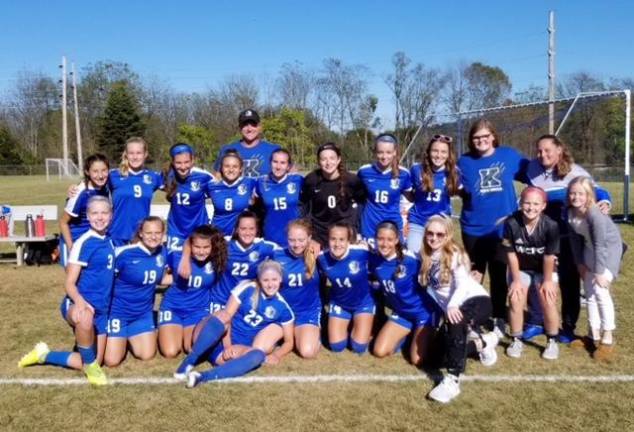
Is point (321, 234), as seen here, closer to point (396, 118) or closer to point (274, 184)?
point (274, 184)

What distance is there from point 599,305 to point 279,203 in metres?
2.97

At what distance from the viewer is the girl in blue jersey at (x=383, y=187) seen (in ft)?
17.4

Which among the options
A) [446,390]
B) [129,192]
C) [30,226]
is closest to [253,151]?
[129,192]

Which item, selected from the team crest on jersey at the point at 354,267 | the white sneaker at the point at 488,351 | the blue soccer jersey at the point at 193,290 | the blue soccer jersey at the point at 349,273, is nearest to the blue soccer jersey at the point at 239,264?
the blue soccer jersey at the point at 193,290

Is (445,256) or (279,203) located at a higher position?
(279,203)

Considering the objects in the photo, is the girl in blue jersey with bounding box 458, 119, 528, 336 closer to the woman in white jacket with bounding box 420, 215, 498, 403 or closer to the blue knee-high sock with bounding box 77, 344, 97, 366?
the woman in white jacket with bounding box 420, 215, 498, 403

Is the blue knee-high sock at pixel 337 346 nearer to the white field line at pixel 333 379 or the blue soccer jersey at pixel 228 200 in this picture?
the white field line at pixel 333 379

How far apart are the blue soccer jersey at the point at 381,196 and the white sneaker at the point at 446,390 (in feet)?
5.64

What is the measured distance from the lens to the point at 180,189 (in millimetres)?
5523

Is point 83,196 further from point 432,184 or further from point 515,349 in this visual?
point 515,349

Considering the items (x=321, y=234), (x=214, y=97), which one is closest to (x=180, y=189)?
(x=321, y=234)

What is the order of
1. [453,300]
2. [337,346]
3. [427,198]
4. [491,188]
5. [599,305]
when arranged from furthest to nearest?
1. [427,198]
2. [491,188]
3. [337,346]
4. [599,305]
5. [453,300]

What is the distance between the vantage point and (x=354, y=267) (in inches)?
192

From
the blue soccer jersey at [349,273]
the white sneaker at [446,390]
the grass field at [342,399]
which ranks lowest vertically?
the grass field at [342,399]
